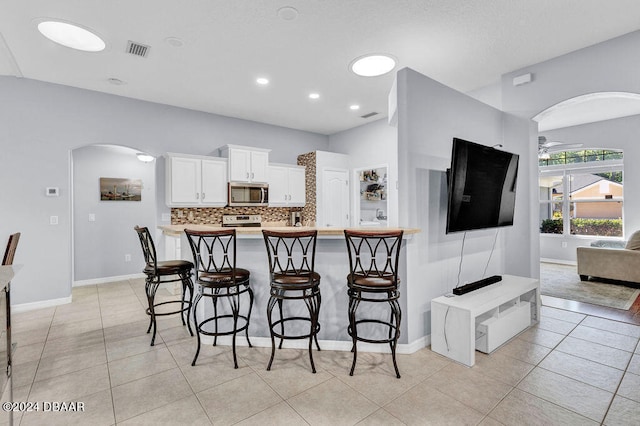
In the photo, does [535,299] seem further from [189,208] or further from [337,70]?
[189,208]

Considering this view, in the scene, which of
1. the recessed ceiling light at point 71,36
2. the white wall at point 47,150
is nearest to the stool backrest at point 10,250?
the recessed ceiling light at point 71,36

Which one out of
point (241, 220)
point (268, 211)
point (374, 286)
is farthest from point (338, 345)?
point (268, 211)

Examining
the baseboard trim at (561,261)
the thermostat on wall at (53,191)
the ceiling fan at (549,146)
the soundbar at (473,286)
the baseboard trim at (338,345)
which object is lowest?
the baseboard trim at (338,345)

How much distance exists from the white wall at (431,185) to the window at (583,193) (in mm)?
4406

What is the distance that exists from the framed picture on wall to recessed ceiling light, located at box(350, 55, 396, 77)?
4859 millimetres

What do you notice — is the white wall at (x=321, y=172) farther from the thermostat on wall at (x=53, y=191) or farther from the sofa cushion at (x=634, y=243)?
the sofa cushion at (x=634, y=243)

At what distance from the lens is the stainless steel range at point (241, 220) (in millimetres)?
5555

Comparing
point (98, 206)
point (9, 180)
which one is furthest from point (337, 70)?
point (98, 206)

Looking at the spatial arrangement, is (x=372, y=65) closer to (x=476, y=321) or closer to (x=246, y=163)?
(x=246, y=163)

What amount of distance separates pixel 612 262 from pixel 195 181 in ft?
23.2

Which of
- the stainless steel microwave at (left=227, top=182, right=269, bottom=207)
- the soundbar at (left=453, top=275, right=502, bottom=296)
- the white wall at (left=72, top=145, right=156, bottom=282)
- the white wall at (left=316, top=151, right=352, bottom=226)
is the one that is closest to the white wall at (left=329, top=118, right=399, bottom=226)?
the white wall at (left=316, top=151, right=352, bottom=226)

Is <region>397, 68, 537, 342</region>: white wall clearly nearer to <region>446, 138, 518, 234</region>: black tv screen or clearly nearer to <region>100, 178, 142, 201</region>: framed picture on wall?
<region>446, 138, 518, 234</region>: black tv screen

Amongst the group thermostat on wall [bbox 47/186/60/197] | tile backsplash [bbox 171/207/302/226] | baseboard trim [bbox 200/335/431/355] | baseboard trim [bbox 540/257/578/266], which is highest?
thermostat on wall [bbox 47/186/60/197]

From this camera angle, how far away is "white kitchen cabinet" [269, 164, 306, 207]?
6.12 m
